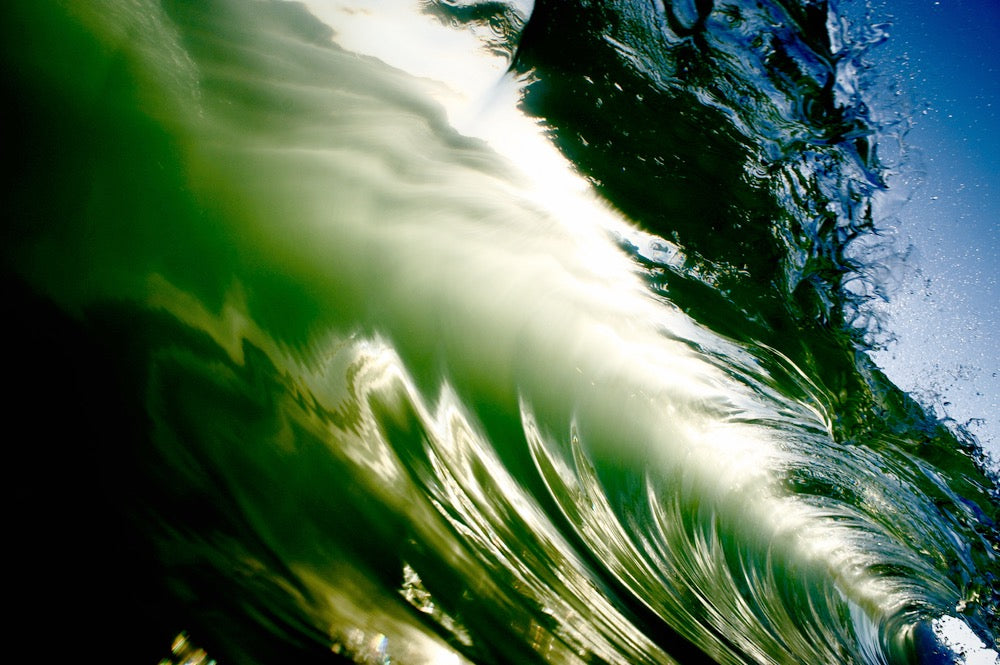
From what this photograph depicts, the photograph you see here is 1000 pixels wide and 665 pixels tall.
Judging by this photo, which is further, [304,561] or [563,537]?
[563,537]

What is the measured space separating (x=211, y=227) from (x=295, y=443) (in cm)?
92

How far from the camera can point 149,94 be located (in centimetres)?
166

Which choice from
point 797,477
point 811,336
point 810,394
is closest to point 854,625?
point 797,477

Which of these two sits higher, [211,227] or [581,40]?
[581,40]

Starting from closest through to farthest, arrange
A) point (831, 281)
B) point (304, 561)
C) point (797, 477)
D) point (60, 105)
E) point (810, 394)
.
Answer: point (304, 561) < point (60, 105) < point (831, 281) < point (810, 394) < point (797, 477)

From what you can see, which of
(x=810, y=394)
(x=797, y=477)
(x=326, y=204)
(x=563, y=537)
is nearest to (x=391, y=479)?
(x=563, y=537)

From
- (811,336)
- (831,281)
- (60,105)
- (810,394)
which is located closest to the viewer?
→ (60,105)

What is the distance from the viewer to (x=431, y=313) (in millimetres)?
2586

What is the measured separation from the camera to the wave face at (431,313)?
109cm

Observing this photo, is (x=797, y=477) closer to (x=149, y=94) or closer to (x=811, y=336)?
(x=811, y=336)

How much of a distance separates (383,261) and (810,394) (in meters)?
3.80

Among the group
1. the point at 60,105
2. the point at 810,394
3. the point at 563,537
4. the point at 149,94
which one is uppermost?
the point at 810,394

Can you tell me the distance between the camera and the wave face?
1087 millimetres

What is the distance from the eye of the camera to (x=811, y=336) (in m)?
3.42
